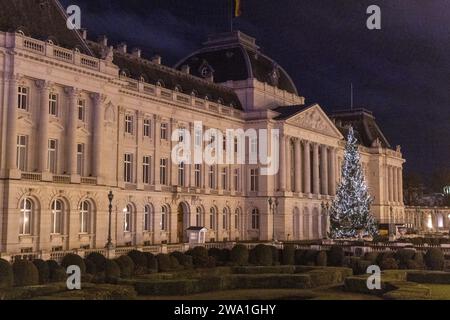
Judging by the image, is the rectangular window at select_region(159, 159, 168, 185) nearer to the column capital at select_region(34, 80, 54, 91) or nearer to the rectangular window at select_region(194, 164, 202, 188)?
the rectangular window at select_region(194, 164, 202, 188)

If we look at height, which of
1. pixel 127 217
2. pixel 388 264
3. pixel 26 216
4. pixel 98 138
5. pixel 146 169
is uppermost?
pixel 98 138

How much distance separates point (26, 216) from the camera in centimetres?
5209

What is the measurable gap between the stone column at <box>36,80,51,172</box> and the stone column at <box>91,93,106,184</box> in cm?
553

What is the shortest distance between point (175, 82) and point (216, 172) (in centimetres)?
1171

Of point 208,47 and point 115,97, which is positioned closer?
point 115,97

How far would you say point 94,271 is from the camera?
41.8 metres

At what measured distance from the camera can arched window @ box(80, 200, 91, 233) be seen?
5697 cm

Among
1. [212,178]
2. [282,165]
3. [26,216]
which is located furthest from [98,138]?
[282,165]

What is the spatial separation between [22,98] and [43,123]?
8.09 feet

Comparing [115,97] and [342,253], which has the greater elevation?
[115,97]

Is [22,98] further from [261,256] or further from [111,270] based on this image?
[261,256]

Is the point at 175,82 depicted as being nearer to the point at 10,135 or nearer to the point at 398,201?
the point at 10,135

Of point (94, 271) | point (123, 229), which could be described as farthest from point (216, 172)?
point (94, 271)
